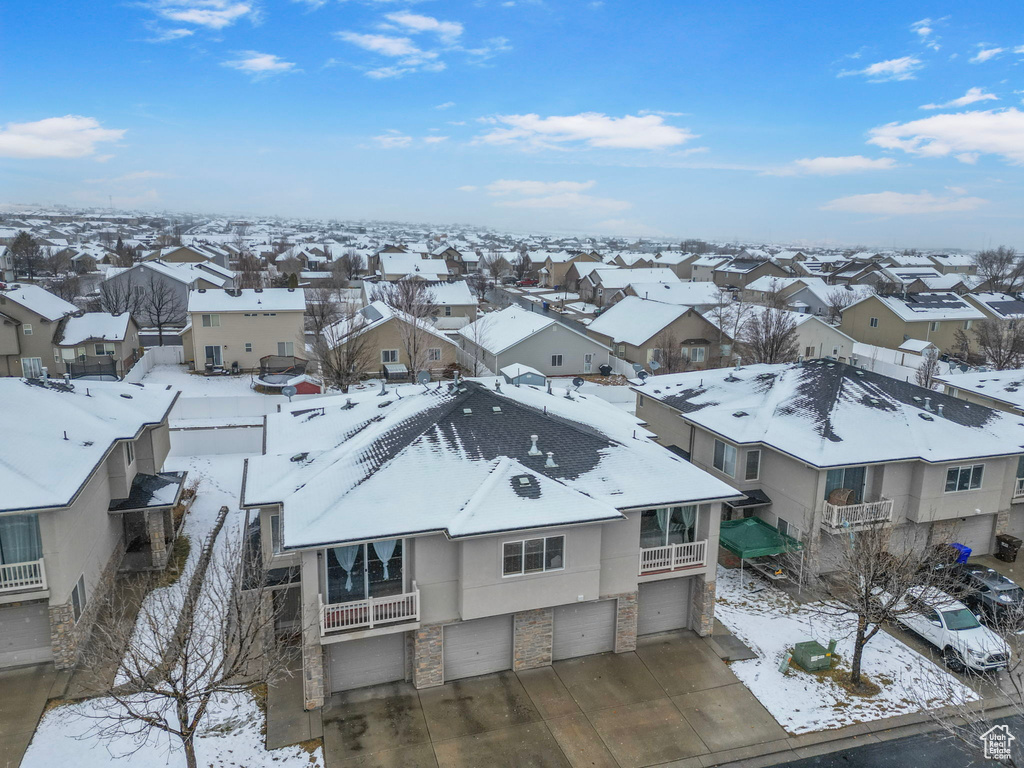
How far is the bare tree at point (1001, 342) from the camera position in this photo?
1747 inches

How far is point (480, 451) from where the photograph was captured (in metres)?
17.3

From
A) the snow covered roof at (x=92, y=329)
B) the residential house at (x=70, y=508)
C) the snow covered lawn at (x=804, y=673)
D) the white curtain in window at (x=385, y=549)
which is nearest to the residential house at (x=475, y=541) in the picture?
the white curtain in window at (x=385, y=549)

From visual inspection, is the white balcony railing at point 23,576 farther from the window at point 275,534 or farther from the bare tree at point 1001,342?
the bare tree at point 1001,342

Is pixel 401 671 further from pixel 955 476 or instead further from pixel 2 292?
pixel 2 292

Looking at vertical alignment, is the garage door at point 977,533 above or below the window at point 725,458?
below

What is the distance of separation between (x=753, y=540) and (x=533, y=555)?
28.1 feet

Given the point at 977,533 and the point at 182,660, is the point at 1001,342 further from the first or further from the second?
the point at 182,660

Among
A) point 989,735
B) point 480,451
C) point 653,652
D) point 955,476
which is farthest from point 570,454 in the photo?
point 955,476

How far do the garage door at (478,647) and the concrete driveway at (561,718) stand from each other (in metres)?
0.32

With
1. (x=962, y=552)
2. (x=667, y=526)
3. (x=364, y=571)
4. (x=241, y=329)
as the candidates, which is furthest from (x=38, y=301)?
(x=962, y=552)

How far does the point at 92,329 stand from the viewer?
4441cm

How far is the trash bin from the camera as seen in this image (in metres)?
22.8

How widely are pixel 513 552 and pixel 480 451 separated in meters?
2.89

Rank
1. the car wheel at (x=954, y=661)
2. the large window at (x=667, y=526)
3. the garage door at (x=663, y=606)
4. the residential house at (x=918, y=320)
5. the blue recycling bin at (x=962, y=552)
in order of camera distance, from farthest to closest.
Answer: the residential house at (x=918, y=320) → the blue recycling bin at (x=962, y=552) → the garage door at (x=663, y=606) → the large window at (x=667, y=526) → the car wheel at (x=954, y=661)
